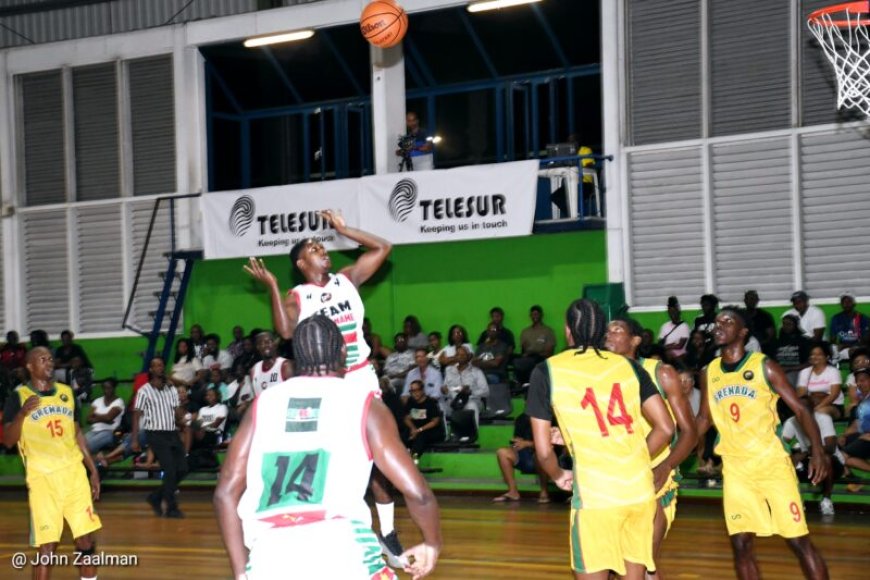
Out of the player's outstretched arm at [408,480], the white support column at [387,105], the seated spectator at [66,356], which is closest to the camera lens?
the player's outstretched arm at [408,480]

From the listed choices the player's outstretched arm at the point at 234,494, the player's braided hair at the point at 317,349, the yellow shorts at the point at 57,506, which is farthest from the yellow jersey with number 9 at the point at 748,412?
the yellow shorts at the point at 57,506

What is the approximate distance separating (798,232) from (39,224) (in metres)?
14.2

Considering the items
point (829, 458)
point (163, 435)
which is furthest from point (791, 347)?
point (163, 435)

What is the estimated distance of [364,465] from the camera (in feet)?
16.1

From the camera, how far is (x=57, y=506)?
999 cm

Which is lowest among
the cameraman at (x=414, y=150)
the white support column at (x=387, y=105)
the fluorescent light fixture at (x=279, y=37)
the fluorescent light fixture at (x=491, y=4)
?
the cameraman at (x=414, y=150)

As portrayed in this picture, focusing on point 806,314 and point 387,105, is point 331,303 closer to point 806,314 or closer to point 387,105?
point 806,314

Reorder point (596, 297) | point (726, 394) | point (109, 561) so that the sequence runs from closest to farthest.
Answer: point (726, 394), point (109, 561), point (596, 297)

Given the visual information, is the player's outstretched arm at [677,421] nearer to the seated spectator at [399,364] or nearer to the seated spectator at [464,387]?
the seated spectator at [464,387]

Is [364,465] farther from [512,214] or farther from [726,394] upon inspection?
[512,214]

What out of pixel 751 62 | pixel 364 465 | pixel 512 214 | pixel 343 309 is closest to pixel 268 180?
pixel 512 214

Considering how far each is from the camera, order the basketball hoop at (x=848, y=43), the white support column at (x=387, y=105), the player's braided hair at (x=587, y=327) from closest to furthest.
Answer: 1. the player's braided hair at (x=587, y=327)
2. the basketball hoop at (x=848, y=43)
3. the white support column at (x=387, y=105)

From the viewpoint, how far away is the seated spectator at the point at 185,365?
68.4 ft

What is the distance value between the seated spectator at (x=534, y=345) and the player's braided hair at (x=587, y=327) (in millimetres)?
12147
